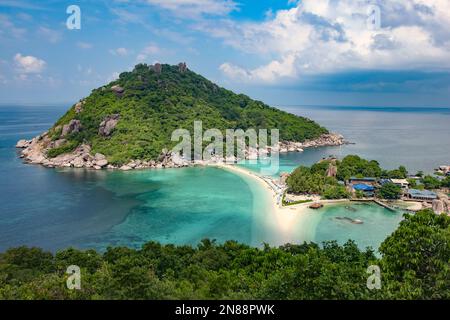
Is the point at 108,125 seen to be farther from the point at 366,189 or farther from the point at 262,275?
the point at 262,275

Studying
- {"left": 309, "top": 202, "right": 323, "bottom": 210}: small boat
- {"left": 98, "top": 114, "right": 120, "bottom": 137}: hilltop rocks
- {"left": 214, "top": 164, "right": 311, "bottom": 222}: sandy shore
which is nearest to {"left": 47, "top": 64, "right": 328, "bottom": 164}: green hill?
{"left": 98, "top": 114, "right": 120, "bottom": 137}: hilltop rocks

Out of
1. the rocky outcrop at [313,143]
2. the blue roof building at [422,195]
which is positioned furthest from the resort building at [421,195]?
the rocky outcrop at [313,143]

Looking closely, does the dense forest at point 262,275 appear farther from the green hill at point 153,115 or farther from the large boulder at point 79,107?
the large boulder at point 79,107

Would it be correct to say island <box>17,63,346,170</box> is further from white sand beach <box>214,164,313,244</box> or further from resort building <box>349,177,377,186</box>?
resort building <box>349,177,377,186</box>

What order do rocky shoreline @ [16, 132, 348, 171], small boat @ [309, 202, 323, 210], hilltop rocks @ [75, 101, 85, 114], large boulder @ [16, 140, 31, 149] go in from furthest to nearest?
large boulder @ [16, 140, 31, 149], hilltop rocks @ [75, 101, 85, 114], rocky shoreline @ [16, 132, 348, 171], small boat @ [309, 202, 323, 210]

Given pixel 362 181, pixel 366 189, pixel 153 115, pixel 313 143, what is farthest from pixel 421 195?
A: pixel 153 115
